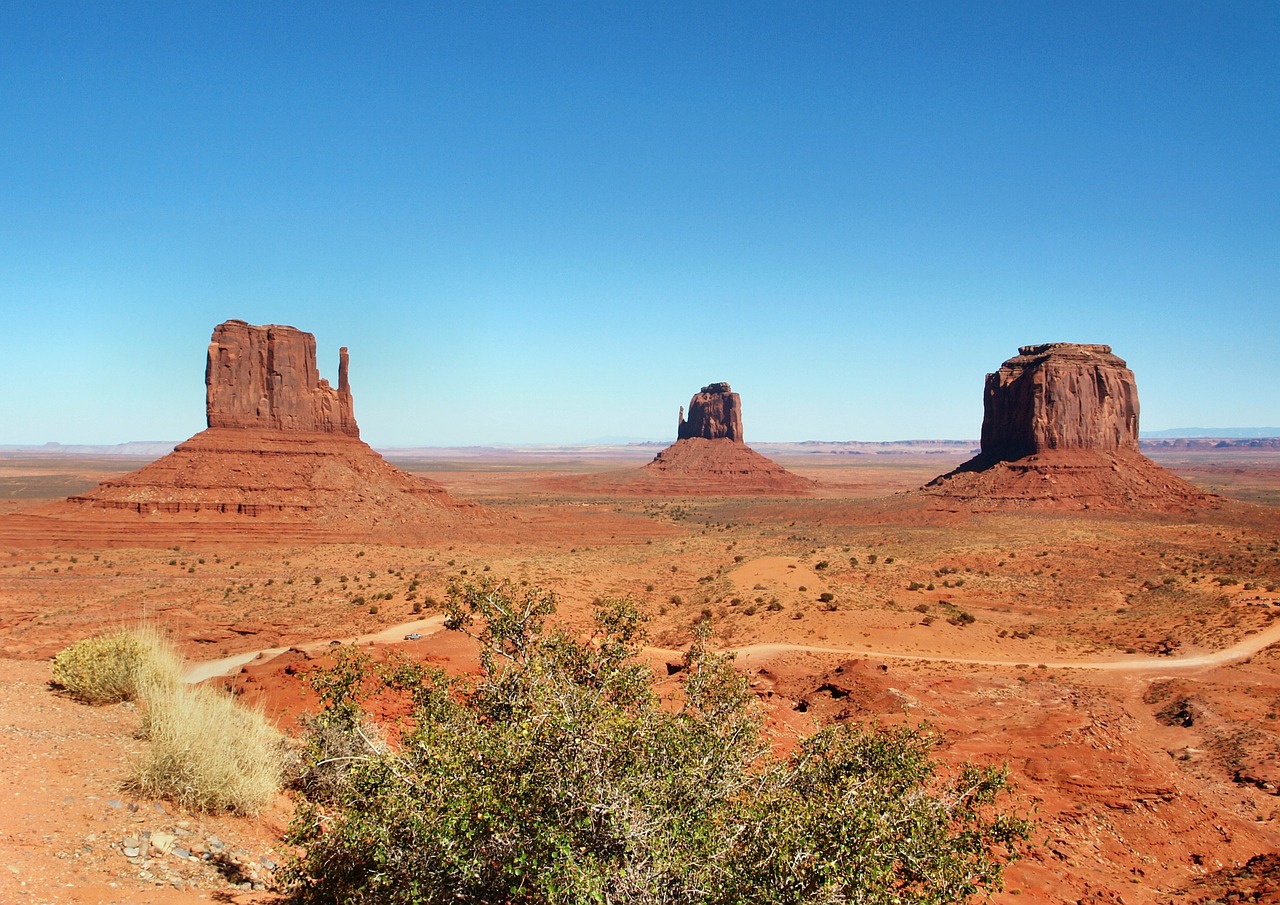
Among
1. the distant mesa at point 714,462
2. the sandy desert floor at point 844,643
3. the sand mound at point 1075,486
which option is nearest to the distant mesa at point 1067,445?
the sand mound at point 1075,486

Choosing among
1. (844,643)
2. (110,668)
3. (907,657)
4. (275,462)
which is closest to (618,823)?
(110,668)

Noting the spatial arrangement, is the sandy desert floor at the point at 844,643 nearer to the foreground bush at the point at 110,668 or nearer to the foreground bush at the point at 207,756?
the foreground bush at the point at 207,756

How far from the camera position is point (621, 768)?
7.05m

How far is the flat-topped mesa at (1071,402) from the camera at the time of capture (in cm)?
7844

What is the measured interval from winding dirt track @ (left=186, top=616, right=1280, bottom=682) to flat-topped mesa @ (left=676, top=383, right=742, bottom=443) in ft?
348

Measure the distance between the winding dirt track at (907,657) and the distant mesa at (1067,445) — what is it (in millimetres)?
47550

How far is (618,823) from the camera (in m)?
6.32

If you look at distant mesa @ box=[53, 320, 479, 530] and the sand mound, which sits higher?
distant mesa @ box=[53, 320, 479, 530]

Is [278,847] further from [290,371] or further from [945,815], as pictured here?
[290,371]

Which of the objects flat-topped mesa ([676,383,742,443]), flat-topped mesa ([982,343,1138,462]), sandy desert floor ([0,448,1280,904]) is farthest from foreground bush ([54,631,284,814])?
flat-topped mesa ([676,383,742,443])

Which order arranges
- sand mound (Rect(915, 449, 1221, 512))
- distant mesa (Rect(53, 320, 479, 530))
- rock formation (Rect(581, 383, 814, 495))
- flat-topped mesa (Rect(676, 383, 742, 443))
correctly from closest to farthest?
distant mesa (Rect(53, 320, 479, 530)) < sand mound (Rect(915, 449, 1221, 512)) < rock formation (Rect(581, 383, 814, 495)) < flat-topped mesa (Rect(676, 383, 742, 443))

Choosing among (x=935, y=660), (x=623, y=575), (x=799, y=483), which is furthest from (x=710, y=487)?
(x=935, y=660)

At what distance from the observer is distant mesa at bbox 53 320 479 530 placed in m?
56.4

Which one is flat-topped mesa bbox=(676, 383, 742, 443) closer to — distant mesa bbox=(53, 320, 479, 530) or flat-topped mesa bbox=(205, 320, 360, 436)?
distant mesa bbox=(53, 320, 479, 530)
